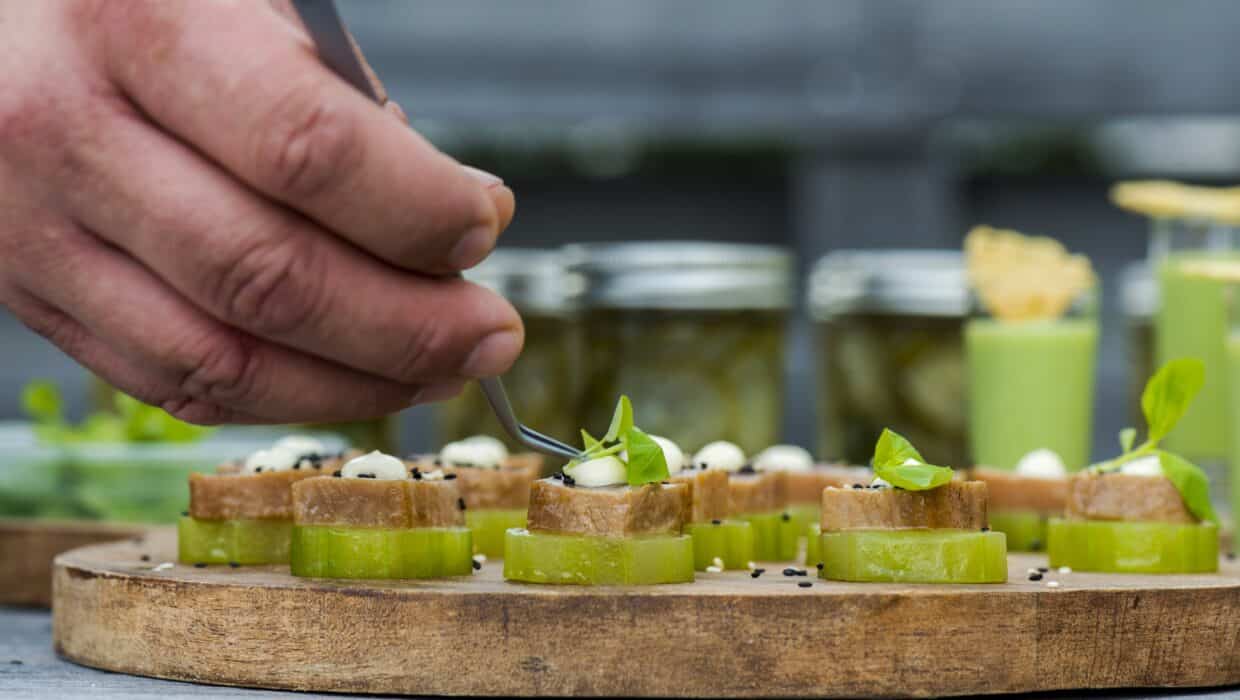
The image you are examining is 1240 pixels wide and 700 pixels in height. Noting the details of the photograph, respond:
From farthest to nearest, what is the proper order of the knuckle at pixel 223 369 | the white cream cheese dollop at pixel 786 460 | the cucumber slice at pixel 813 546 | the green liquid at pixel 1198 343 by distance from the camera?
the green liquid at pixel 1198 343 < the white cream cheese dollop at pixel 786 460 < the cucumber slice at pixel 813 546 < the knuckle at pixel 223 369

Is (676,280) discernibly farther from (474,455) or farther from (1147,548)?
(1147,548)

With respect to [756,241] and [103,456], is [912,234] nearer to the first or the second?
[756,241]

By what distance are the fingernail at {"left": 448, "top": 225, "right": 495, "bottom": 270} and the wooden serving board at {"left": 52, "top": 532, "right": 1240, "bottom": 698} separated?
36 cm

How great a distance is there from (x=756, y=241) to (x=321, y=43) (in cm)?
600

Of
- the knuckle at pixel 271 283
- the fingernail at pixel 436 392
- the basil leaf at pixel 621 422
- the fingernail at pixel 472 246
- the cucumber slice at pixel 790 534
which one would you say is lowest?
the cucumber slice at pixel 790 534

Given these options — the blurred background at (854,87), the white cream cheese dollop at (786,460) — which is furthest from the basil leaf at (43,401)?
the blurred background at (854,87)

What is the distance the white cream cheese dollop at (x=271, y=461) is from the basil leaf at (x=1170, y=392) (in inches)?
40.3

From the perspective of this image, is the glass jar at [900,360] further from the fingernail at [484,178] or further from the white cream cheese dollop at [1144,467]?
the fingernail at [484,178]

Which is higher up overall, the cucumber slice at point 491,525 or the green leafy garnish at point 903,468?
the green leafy garnish at point 903,468

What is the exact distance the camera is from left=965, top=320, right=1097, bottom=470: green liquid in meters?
2.72

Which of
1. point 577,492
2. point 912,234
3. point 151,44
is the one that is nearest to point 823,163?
point 912,234

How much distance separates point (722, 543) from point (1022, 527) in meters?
0.55

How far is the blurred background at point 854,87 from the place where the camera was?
666cm

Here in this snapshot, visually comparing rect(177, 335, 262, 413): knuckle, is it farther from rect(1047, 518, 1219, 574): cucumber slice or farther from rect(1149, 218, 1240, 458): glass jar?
rect(1149, 218, 1240, 458): glass jar
